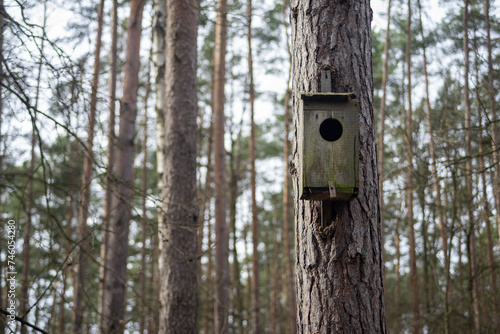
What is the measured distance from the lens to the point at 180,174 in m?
5.66

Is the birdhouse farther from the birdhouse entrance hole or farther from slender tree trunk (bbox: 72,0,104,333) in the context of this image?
slender tree trunk (bbox: 72,0,104,333)

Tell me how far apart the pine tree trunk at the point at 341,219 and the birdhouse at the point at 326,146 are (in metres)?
0.12

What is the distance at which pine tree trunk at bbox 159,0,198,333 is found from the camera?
5.39m

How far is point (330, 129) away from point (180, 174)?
10.7 feet

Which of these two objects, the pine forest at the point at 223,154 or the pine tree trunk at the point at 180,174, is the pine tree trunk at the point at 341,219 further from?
the pine tree trunk at the point at 180,174

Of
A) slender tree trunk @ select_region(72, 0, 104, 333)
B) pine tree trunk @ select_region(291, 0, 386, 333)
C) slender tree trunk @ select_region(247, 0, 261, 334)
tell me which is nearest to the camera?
pine tree trunk @ select_region(291, 0, 386, 333)

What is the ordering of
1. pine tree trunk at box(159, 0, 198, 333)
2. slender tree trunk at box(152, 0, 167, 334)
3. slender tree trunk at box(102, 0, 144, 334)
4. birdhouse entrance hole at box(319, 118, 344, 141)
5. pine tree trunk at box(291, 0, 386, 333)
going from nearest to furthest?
pine tree trunk at box(291, 0, 386, 333), birdhouse entrance hole at box(319, 118, 344, 141), pine tree trunk at box(159, 0, 198, 333), slender tree trunk at box(152, 0, 167, 334), slender tree trunk at box(102, 0, 144, 334)

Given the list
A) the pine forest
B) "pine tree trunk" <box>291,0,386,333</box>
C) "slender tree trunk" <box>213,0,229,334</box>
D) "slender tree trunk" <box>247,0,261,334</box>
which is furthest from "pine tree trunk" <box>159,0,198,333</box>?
"pine tree trunk" <box>291,0,386,333</box>

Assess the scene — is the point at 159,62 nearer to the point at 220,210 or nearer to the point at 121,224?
the point at 121,224

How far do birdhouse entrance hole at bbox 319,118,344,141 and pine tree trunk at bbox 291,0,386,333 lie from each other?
144mm

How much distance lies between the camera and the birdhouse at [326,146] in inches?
98.3

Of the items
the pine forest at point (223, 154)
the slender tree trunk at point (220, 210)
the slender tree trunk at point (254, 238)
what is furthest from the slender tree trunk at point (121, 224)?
the slender tree trunk at point (254, 238)

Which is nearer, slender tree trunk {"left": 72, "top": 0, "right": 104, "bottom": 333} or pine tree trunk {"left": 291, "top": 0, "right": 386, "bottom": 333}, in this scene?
pine tree trunk {"left": 291, "top": 0, "right": 386, "bottom": 333}

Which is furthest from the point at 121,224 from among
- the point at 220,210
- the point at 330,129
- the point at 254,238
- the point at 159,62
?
the point at 330,129
